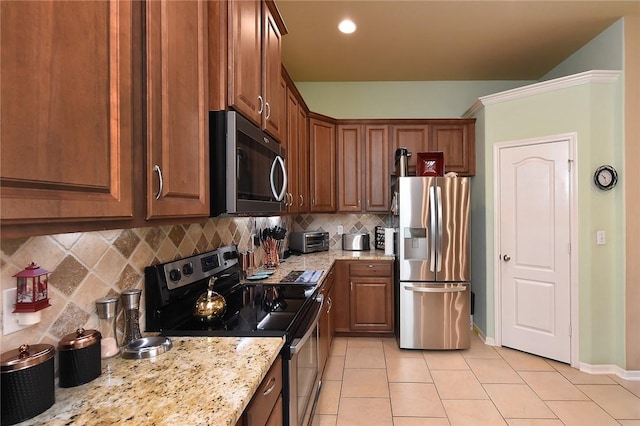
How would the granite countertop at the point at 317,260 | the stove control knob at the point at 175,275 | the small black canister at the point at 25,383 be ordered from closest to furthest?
the small black canister at the point at 25,383, the stove control knob at the point at 175,275, the granite countertop at the point at 317,260

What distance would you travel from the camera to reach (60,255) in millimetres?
1001

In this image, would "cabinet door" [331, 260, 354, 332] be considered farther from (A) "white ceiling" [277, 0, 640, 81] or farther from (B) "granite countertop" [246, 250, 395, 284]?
(A) "white ceiling" [277, 0, 640, 81]

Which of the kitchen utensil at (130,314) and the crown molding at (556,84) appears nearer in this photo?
the kitchen utensil at (130,314)

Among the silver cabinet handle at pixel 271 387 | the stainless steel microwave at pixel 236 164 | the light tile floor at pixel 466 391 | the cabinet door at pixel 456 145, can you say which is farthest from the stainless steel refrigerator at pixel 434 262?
the silver cabinet handle at pixel 271 387

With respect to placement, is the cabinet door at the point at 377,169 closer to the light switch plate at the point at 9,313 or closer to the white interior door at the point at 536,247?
the white interior door at the point at 536,247

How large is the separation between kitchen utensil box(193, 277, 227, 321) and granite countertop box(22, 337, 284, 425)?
0.76ft

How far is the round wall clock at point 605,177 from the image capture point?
9.14 feet

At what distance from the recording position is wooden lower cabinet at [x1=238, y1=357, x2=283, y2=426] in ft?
3.26

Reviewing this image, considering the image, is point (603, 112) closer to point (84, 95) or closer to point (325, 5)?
point (325, 5)

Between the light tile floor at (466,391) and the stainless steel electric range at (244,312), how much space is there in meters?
0.54

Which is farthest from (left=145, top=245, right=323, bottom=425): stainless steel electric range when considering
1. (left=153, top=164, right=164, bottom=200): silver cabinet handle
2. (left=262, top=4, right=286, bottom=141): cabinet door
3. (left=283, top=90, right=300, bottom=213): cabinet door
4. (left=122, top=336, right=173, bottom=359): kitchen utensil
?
(left=283, top=90, right=300, bottom=213): cabinet door

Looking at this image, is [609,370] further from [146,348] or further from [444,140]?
[146,348]

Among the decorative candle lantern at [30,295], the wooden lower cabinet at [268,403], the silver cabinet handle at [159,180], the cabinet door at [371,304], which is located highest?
the silver cabinet handle at [159,180]

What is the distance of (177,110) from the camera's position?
1.05 meters
